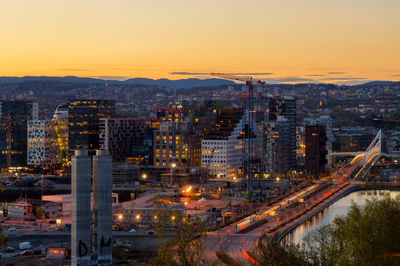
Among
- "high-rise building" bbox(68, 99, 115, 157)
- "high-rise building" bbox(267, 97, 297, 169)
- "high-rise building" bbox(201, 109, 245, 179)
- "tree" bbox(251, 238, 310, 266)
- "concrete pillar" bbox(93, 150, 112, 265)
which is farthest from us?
"high-rise building" bbox(267, 97, 297, 169)

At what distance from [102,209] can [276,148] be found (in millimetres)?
47285

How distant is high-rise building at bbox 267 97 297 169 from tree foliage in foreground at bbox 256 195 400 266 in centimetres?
4712

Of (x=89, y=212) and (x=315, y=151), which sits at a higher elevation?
(x=89, y=212)

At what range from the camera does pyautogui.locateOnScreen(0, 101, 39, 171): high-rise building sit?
79000mm

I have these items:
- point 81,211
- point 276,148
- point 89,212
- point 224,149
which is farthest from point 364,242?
point 276,148

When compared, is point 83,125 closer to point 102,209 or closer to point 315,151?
point 315,151

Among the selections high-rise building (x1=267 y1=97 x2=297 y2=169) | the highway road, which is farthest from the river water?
high-rise building (x1=267 y1=97 x2=297 y2=169)

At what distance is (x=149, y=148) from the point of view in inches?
2926

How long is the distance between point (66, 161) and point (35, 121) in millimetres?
4834

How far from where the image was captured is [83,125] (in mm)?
79188

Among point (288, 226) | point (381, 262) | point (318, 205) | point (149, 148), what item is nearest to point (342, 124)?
point (149, 148)

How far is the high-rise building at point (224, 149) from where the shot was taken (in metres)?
70.0

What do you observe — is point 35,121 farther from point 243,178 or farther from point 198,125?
point 243,178

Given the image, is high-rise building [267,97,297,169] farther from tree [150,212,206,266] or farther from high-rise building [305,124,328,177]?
tree [150,212,206,266]
